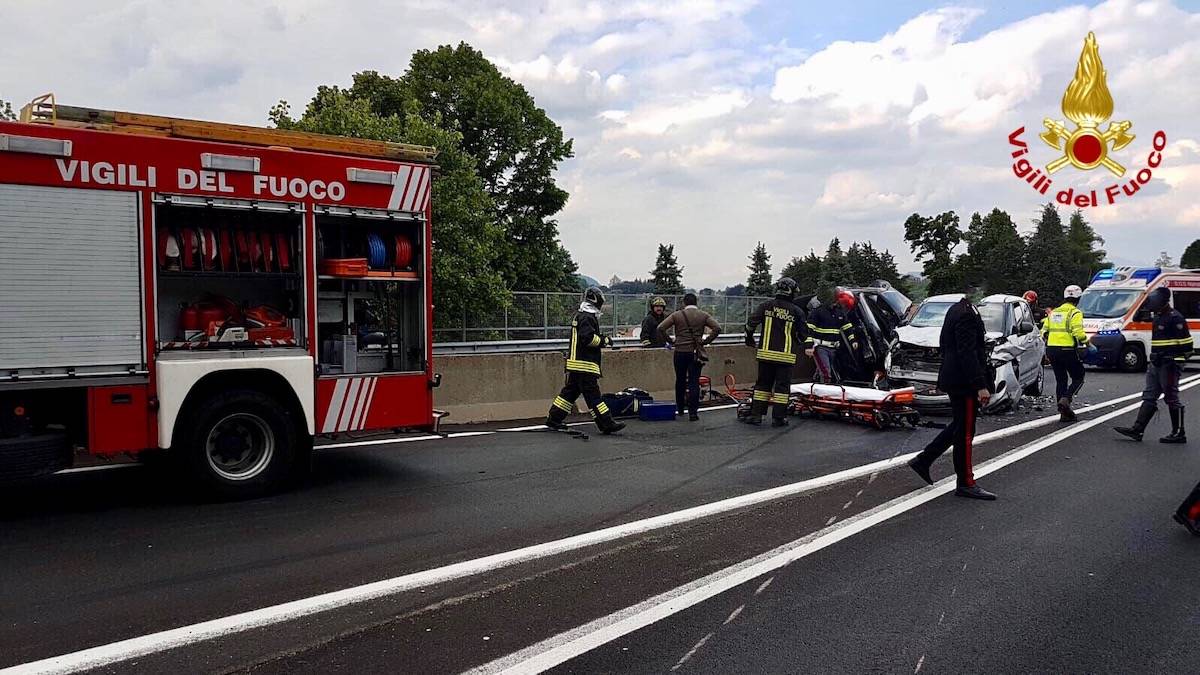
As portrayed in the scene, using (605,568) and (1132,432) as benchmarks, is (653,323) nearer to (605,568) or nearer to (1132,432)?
(1132,432)

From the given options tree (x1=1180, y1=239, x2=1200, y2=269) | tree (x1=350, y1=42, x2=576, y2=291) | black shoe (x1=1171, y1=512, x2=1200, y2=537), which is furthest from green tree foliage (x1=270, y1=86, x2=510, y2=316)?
tree (x1=1180, y1=239, x2=1200, y2=269)

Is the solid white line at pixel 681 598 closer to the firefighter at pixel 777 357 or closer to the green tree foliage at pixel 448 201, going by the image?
the firefighter at pixel 777 357

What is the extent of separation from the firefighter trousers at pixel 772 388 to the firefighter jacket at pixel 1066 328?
410cm

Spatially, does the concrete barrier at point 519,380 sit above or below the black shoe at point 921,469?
above

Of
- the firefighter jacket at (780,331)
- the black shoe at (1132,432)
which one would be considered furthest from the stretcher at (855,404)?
the black shoe at (1132,432)

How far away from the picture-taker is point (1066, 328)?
13.0 metres

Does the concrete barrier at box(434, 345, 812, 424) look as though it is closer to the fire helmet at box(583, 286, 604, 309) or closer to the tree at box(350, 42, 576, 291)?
the fire helmet at box(583, 286, 604, 309)

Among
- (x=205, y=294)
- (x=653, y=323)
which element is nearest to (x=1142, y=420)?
(x=653, y=323)

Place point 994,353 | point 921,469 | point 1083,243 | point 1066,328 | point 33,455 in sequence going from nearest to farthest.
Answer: point 33,455, point 921,469, point 1066,328, point 994,353, point 1083,243

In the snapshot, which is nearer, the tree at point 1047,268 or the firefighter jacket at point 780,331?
the firefighter jacket at point 780,331

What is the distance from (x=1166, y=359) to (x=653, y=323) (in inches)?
298

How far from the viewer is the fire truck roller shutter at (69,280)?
632cm

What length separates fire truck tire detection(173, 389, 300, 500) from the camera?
699cm

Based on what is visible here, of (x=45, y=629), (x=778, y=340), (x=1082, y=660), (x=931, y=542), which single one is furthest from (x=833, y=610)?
(x=778, y=340)
